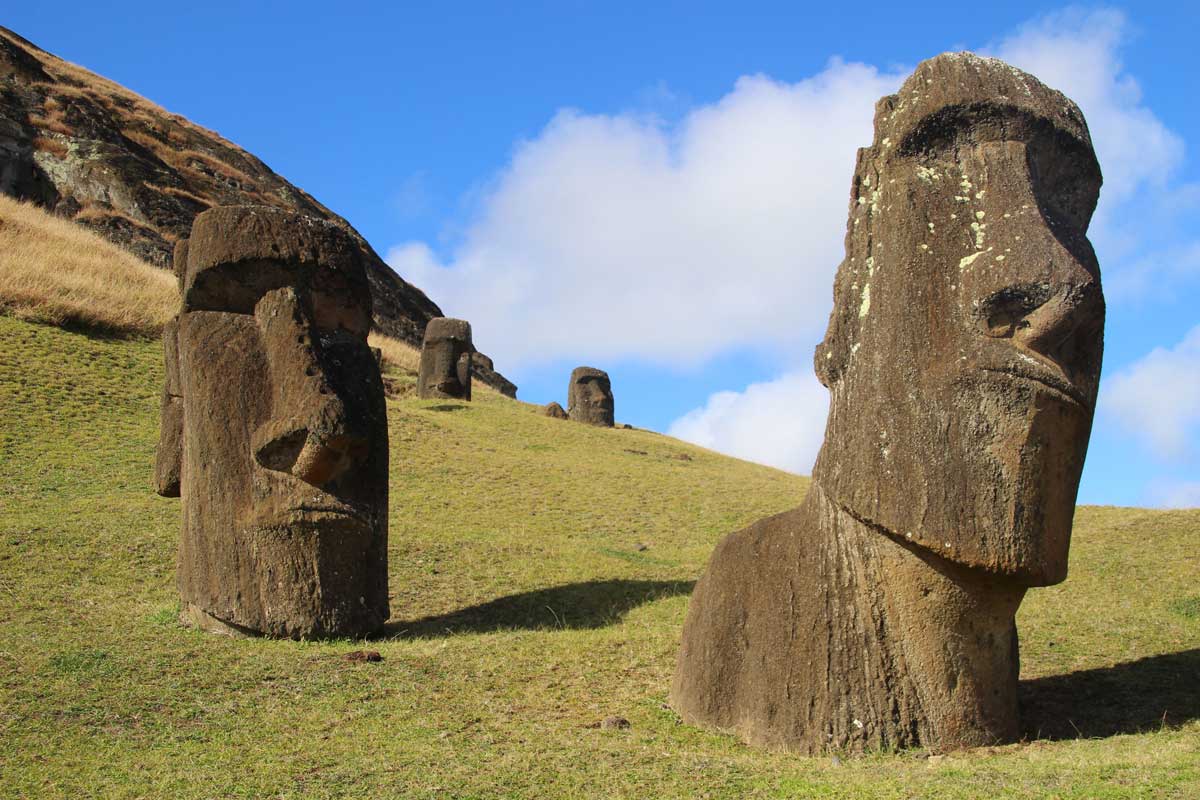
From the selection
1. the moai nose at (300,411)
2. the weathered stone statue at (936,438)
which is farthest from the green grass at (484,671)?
the moai nose at (300,411)

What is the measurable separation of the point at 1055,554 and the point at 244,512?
596 centimetres

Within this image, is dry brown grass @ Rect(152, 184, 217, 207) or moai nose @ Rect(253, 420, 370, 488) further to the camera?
dry brown grass @ Rect(152, 184, 217, 207)

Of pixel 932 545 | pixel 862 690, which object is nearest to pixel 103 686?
pixel 862 690

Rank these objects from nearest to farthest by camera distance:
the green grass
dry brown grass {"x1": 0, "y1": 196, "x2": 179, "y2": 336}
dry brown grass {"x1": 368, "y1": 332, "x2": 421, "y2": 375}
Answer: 1. the green grass
2. dry brown grass {"x1": 0, "y1": 196, "x2": 179, "y2": 336}
3. dry brown grass {"x1": 368, "y1": 332, "x2": 421, "y2": 375}

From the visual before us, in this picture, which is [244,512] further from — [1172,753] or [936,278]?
[1172,753]

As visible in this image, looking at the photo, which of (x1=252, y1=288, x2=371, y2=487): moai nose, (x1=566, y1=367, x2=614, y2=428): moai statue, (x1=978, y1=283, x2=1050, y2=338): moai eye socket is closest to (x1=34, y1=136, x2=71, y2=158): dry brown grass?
(x1=566, y1=367, x2=614, y2=428): moai statue

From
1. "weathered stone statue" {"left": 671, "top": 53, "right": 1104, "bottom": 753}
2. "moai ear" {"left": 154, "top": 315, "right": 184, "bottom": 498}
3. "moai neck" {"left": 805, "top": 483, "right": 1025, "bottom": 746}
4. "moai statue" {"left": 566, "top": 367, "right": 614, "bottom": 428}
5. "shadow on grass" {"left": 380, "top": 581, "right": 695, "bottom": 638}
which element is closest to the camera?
"weathered stone statue" {"left": 671, "top": 53, "right": 1104, "bottom": 753}

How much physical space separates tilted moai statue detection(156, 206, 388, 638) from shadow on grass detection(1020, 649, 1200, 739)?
16.5 ft

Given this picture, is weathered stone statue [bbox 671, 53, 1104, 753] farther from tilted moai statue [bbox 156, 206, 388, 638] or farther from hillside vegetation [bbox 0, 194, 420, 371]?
hillside vegetation [bbox 0, 194, 420, 371]

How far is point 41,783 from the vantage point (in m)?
5.77

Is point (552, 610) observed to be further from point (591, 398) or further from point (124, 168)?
point (124, 168)

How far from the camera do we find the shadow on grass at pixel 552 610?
404 inches

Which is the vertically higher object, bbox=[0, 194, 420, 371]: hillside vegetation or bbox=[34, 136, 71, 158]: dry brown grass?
bbox=[34, 136, 71, 158]: dry brown grass

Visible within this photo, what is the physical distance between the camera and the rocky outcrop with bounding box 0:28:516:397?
37.8 metres
